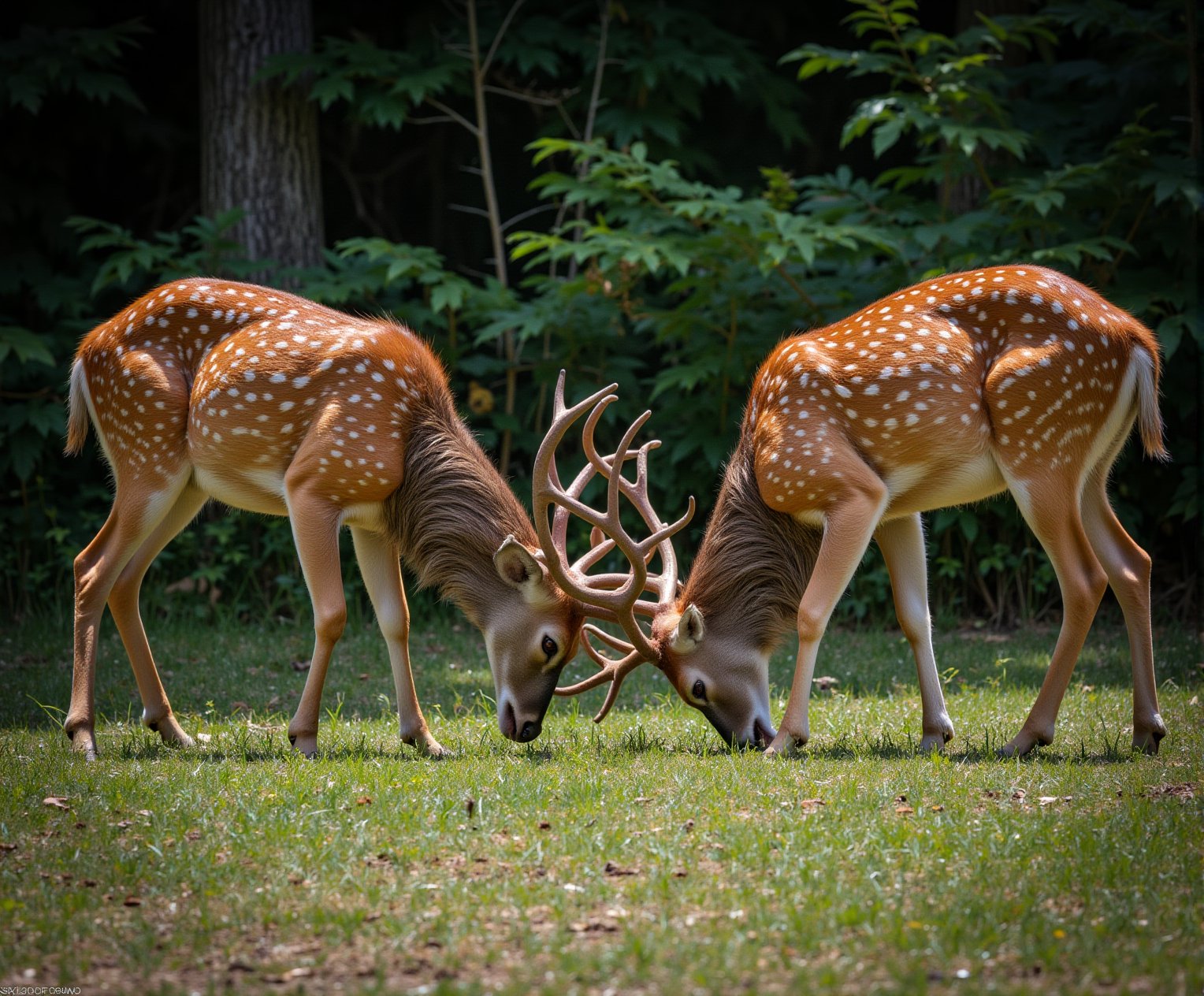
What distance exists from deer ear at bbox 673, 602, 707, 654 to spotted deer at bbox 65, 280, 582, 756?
0.48 m

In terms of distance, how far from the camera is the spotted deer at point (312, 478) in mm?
5527

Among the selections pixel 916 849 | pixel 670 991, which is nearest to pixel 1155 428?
pixel 916 849

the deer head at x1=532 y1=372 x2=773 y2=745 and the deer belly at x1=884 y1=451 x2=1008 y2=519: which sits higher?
the deer belly at x1=884 y1=451 x2=1008 y2=519

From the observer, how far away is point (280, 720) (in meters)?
6.24

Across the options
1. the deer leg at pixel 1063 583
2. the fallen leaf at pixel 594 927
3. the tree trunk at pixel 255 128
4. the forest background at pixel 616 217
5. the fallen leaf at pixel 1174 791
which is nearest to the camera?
the fallen leaf at pixel 594 927

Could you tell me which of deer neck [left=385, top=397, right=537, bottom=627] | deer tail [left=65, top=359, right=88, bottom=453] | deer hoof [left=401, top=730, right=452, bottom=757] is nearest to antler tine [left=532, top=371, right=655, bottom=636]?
deer neck [left=385, top=397, right=537, bottom=627]

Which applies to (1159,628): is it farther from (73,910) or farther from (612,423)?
(73,910)

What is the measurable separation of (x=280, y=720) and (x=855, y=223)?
5.23m

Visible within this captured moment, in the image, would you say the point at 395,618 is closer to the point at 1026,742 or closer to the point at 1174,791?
the point at 1026,742

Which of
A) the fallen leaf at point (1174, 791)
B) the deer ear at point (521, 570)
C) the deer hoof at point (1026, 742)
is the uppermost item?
the deer ear at point (521, 570)

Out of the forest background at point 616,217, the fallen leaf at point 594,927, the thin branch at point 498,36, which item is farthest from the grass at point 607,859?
the thin branch at point 498,36

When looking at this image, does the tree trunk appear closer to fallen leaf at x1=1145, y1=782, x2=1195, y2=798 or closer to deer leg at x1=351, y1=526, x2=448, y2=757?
deer leg at x1=351, y1=526, x2=448, y2=757

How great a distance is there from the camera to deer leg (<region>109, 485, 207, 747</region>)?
18.9 ft

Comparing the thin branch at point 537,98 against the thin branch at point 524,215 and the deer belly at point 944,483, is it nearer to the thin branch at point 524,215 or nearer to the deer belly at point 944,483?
the thin branch at point 524,215
